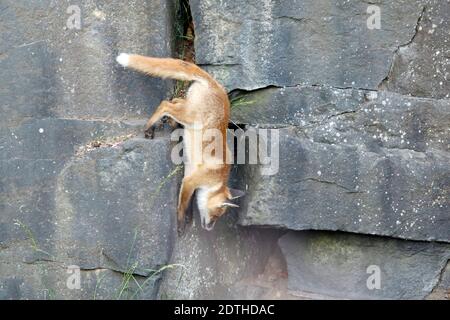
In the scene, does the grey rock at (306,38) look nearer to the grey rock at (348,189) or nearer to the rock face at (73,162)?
the grey rock at (348,189)

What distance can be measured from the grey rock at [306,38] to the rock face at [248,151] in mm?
12

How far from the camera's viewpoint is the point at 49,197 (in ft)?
18.0

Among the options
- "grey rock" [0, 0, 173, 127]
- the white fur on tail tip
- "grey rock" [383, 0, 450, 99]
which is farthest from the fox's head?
"grey rock" [383, 0, 450, 99]

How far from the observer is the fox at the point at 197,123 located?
544cm

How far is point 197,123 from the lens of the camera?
5594mm

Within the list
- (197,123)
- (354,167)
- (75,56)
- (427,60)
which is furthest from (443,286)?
(75,56)

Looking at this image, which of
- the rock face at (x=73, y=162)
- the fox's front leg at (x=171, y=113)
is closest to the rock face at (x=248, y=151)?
the rock face at (x=73, y=162)

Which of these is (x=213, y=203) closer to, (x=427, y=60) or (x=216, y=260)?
(x=216, y=260)

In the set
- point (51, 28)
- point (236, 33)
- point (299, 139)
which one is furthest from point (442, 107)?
point (51, 28)

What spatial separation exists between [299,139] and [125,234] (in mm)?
1638

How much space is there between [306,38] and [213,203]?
161 centimetres

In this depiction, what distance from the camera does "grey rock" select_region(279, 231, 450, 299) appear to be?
5.96 metres

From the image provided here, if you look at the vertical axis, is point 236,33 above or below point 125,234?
above

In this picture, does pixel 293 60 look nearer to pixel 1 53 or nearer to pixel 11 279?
pixel 1 53
